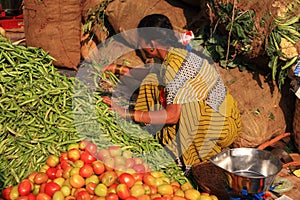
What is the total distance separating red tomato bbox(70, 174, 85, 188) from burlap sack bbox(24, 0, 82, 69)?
1.84 metres

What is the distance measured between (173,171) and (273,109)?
1334 mm

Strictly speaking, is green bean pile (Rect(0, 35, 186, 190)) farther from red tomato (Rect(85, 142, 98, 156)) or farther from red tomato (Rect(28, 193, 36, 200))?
red tomato (Rect(28, 193, 36, 200))

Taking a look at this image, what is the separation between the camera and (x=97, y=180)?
12.2 ft

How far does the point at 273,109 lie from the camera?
483cm

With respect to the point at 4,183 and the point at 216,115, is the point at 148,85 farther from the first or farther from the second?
the point at 4,183

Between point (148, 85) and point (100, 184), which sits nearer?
point (100, 184)

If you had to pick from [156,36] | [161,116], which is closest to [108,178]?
[161,116]

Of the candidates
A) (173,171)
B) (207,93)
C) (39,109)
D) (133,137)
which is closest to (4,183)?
(39,109)

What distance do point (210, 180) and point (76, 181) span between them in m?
1.14

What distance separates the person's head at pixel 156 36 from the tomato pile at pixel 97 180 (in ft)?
2.96

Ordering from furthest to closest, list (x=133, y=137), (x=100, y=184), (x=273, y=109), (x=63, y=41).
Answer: (x=63, y=41) → (x=273, y=109) → (x=133, y=137) → (x=100, y=184)

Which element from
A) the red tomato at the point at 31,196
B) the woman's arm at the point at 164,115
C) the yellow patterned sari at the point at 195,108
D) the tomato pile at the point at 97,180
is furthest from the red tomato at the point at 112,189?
the yellow patterned sari at the point at 195,108

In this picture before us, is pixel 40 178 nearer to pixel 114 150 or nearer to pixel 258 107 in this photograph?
pixel 114 150

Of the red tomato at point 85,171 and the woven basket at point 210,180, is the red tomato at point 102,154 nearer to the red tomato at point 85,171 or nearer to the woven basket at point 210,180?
the red tomato at point 85,171
